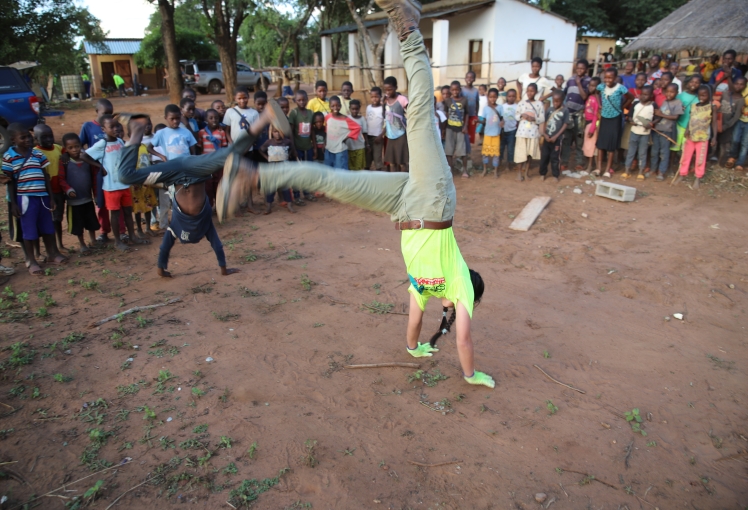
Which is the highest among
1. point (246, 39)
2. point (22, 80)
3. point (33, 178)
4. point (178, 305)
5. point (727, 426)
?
point (246, 39)

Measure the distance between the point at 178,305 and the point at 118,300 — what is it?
24.3 inches

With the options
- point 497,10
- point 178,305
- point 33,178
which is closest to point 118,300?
point 178,305

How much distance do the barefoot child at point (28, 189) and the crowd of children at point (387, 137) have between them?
0.08 feet

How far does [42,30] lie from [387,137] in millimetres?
19239

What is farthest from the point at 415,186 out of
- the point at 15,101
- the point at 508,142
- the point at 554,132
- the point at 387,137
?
the point at 15,101

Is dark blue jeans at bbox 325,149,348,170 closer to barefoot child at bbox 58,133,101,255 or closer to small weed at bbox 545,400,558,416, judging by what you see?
Result: barefoot child at bbox 58,133,101,255

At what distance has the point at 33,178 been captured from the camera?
17.9 ft

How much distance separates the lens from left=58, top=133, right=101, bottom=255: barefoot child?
5.91 meters

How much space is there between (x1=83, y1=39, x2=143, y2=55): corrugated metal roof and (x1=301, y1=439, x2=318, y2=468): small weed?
101ft

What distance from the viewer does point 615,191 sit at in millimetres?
8250

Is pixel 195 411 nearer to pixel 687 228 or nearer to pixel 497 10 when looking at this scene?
pixel 687 228

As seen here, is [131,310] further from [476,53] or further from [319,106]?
[476,53]

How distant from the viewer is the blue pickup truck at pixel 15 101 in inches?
434

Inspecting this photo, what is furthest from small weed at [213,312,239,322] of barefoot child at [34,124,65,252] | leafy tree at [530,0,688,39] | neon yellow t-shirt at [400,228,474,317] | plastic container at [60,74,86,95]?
plastic container at [60,74,86,95]
